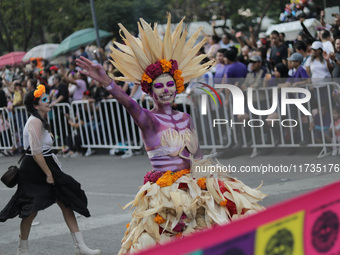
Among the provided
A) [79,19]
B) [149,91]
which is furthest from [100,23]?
[149,91]

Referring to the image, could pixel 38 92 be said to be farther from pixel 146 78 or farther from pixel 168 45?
pixel 168 45

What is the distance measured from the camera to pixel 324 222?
6.73ft

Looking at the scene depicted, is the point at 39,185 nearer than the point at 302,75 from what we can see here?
Yes

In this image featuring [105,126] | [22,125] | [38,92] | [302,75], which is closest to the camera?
[38,92]

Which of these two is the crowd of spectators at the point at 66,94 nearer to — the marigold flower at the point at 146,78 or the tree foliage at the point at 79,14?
the marigold flower at the point at 146,78

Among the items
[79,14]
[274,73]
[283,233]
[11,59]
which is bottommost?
[274,73]

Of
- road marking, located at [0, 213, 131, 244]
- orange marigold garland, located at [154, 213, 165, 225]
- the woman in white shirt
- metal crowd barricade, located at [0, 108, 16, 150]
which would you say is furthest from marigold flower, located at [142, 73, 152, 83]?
metal crowd barricade, located at [0, 108, 16, 150]

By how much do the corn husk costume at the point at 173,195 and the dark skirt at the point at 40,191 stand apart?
64.0 inches

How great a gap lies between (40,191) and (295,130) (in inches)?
211

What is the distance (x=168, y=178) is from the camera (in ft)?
15.2

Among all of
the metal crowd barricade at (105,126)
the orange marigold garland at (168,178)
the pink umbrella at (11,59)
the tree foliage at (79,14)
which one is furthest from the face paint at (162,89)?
the tree foliage at (79,14)

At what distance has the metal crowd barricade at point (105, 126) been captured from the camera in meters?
13.0

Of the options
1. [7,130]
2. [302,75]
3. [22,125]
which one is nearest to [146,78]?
[302,75]

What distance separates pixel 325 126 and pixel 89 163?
16.1ft
